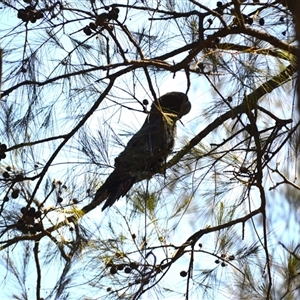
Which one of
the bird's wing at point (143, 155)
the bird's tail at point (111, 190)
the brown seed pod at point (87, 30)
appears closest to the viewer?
the brown seed pod at point (87, 30)

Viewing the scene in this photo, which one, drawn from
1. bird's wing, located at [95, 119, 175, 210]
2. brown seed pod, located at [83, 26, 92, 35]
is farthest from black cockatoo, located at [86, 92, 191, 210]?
brown seed pod, located at [83, 26, 92, 35]

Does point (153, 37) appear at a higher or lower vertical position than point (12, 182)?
higher

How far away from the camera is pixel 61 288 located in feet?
8.52

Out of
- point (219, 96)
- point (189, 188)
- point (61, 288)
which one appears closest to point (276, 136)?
point (219, 96)

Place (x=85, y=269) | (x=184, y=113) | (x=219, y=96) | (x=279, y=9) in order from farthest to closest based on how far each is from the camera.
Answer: (x=184, y=113) < (x=85, y=269) < (x=219, y=96) < (x=279, y=9)

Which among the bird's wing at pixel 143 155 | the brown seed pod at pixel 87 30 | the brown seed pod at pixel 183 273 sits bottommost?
the brown seed pod at pixel 183 273

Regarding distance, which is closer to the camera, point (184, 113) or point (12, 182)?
point (12, 182)

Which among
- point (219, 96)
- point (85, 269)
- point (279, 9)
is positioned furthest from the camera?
point (85, 269)

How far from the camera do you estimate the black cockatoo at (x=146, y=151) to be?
101 inches

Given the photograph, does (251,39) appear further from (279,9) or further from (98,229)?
(98,229)

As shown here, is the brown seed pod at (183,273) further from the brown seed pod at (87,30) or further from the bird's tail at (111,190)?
the brown seed pod at (87,30)

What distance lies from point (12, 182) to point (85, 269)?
1.38 feet

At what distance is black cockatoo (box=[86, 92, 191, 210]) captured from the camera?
101 inches

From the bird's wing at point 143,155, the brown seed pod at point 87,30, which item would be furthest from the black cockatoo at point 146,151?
the brown seed pod at point 87,30
